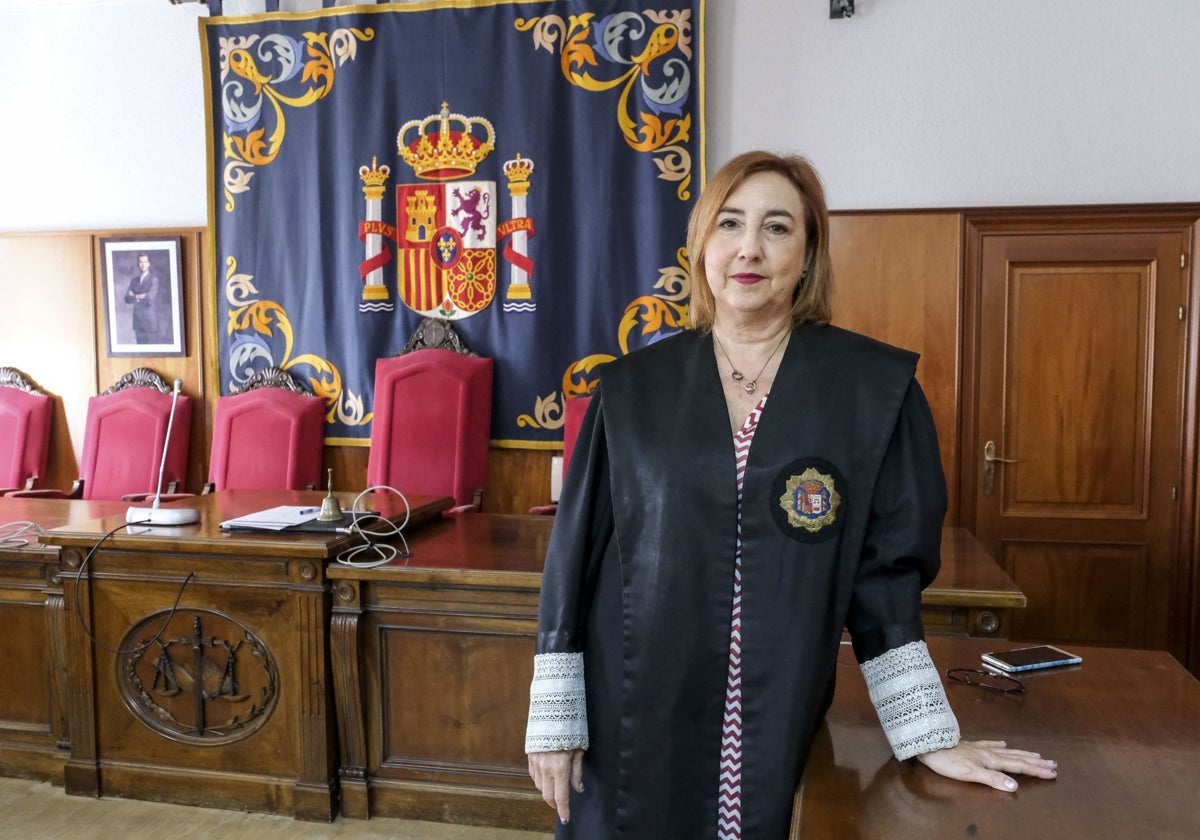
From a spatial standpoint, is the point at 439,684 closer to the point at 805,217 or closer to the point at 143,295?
the point at 805,217

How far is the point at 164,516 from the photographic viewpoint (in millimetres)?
2605

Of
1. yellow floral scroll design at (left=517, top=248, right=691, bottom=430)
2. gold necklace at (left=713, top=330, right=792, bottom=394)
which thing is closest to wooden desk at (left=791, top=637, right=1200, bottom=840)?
gold necklace at (left=713, top=330, right=792, bottom=394)

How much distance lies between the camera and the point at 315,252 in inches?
168

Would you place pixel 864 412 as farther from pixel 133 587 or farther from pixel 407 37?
pixel 407 37

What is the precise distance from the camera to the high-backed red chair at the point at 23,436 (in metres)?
4.47

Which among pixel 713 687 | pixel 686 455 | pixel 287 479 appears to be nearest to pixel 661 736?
pixel 713 687

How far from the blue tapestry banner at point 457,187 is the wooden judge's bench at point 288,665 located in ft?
5.43

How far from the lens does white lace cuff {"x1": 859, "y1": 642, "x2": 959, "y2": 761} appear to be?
1008 mm

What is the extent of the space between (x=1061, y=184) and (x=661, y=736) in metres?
3.45

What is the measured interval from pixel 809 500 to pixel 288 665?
5.95 ft

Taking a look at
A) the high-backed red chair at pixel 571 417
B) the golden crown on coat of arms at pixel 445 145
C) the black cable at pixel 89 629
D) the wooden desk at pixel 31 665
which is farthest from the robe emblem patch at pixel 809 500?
the golden crown on coat of arms at pixel 445 145

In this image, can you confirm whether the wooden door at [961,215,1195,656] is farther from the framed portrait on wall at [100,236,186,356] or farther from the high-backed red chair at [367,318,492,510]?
the framed portrait on wall at [100,236,186,356]

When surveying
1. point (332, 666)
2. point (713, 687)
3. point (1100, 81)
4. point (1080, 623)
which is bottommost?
point (1080, 623)

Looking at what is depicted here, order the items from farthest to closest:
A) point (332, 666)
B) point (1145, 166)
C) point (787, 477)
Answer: point (1145, 166) < point (332, 666) < point (787, 477)
